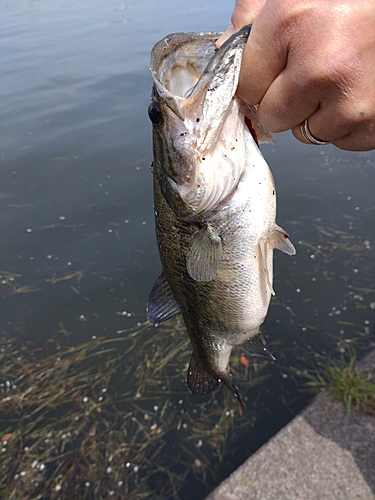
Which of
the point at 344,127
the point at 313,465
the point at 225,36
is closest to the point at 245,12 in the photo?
the point at 225,36

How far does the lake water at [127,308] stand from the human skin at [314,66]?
8.94 feet

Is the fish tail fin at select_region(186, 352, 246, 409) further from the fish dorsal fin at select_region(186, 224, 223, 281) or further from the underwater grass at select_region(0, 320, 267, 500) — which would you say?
the underwater grass at select_region(0, 320, 267, 500)

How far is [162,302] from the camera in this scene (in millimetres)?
1958

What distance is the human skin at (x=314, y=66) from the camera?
0.96 m

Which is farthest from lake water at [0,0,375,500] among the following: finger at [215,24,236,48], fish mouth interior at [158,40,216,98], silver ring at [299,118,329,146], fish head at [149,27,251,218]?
finger at [215,24,236,48]

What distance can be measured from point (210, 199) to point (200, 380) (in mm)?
1149

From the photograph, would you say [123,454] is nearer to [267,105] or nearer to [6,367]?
[6,367]

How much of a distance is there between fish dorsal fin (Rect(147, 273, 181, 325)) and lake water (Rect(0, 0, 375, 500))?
5.72 ft

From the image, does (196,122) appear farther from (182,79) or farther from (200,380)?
(200,380)

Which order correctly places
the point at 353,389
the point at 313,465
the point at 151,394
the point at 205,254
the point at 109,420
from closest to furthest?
the point at 205,254 → the point at 313,465 → the point at 353,389 → the point at 109,420 → the point at 151,394

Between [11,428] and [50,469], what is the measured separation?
22.2 inches

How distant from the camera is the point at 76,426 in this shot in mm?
3404

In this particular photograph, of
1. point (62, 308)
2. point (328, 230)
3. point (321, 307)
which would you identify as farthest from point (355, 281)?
point (62, 308)

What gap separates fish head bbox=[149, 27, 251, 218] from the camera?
124 cm
